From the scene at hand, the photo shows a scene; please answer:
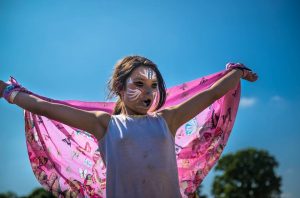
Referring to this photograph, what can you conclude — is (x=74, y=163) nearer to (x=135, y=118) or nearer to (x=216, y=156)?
(x=135, y=118)

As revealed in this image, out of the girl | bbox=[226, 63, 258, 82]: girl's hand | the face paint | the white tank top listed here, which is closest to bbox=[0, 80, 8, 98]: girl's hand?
the girl

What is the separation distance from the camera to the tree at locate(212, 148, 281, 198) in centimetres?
5156

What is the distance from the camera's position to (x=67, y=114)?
9.84ft

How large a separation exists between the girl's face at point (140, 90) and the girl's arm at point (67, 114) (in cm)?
27

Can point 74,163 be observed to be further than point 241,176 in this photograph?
No

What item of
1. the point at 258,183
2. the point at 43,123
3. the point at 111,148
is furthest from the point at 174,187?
the point at 258,183

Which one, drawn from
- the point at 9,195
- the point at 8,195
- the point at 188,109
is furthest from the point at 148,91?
the point at 9,195

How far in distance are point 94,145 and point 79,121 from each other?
4.43ft

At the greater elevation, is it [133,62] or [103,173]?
[133,62]

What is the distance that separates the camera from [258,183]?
53.0 meters

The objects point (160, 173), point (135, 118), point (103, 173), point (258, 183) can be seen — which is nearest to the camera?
point (160, 173)

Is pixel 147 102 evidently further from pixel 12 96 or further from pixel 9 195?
pixel 9 195

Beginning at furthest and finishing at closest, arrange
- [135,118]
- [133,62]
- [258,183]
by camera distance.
Result: [258,183], [133,62], [135,118]

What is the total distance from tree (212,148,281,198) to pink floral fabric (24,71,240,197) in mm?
50343
